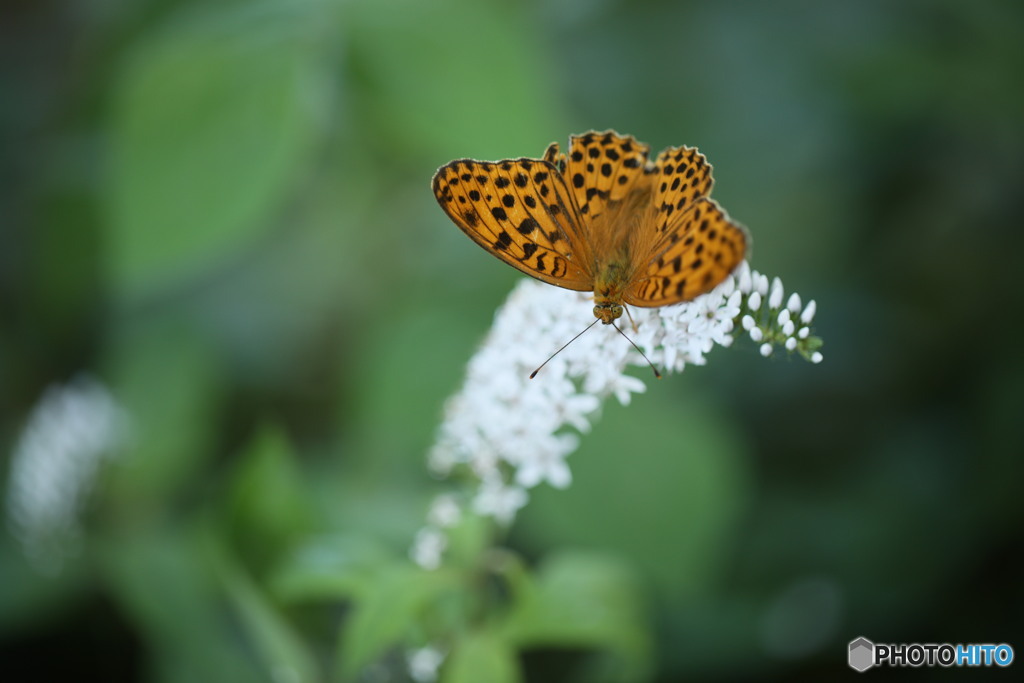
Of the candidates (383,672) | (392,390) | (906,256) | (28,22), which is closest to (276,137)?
(392,390)

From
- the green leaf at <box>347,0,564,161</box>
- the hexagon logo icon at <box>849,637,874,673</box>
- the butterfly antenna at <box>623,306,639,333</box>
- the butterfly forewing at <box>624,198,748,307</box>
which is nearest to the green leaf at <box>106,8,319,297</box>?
the green leaf at <box>347,0,564,161</box>

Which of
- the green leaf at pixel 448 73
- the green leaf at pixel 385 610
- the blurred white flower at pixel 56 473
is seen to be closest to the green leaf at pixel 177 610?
the blurred white flower at pixel 56 473

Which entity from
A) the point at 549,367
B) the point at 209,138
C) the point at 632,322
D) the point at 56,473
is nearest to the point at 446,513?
the point at 549,367

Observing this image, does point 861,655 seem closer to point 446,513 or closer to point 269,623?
point 446,513

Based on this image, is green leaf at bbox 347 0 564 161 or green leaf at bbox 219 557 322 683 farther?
green leaf at bbox 347 0 564 161

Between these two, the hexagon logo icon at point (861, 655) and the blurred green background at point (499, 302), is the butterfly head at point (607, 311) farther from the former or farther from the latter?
the hexagon logo icon at point (861, 655)

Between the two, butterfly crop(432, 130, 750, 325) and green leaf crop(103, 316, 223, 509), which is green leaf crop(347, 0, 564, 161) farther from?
green leaf crop(103, 316, 223, 509)
